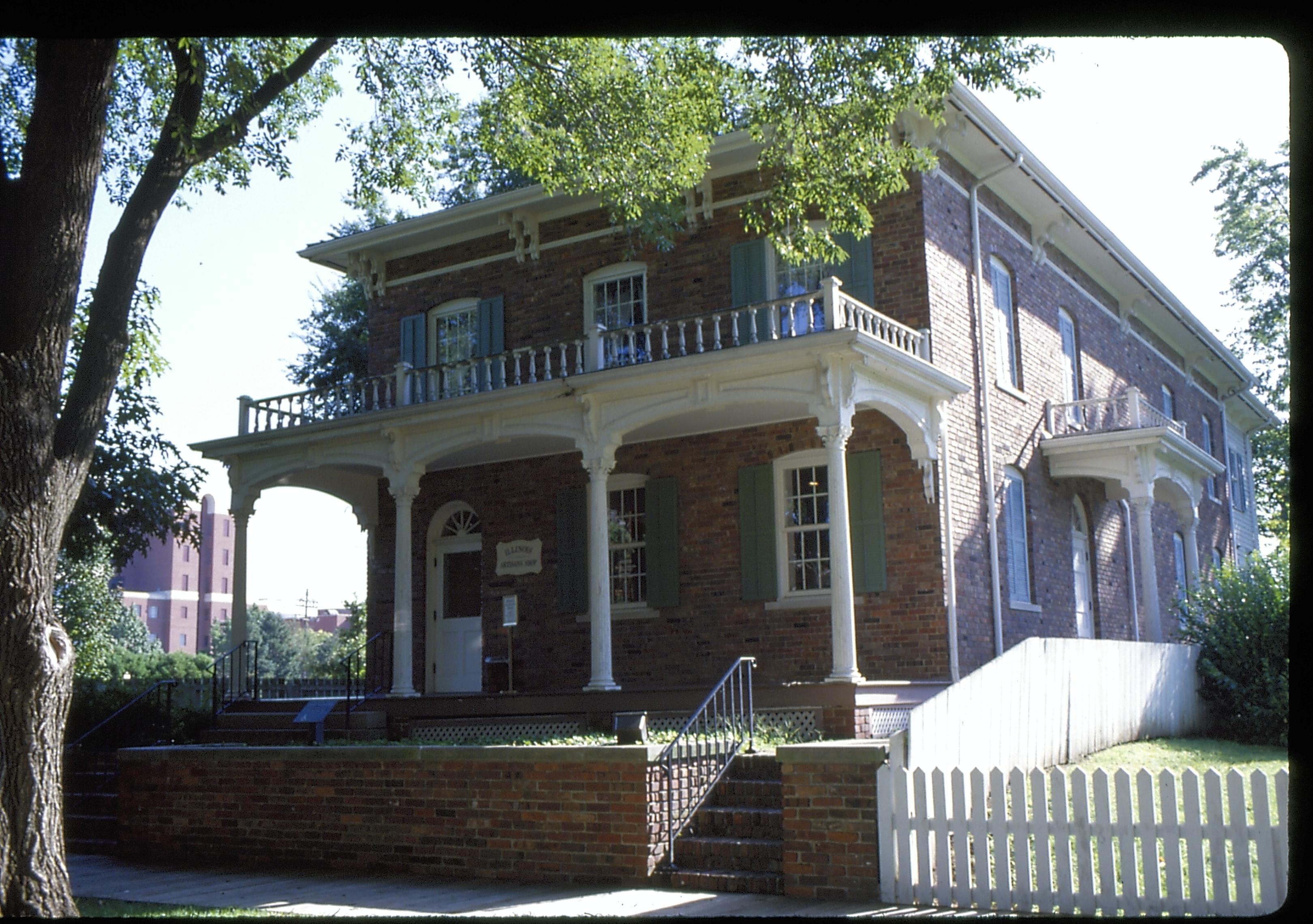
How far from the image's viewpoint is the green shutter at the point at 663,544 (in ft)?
54.7

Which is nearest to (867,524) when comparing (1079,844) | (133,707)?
(1079,844)

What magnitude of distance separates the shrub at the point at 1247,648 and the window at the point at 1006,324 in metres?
4.02

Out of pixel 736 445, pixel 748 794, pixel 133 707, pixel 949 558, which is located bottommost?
pixel 748 794

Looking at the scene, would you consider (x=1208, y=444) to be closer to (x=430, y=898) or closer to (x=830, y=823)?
(x=830, y=823)

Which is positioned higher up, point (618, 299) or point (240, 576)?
point (618, 299)

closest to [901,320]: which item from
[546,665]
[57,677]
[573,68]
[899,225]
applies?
[899,225]

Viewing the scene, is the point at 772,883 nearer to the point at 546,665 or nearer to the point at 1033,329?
the point at 546,665

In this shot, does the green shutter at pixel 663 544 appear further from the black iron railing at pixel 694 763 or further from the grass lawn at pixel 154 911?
the grass lawn at pixel 154 911

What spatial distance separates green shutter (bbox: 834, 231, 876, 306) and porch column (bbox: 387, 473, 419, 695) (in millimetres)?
6351

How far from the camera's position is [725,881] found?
9.14m

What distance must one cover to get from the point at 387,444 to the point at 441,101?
5.62 metres

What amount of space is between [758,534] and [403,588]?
475cm

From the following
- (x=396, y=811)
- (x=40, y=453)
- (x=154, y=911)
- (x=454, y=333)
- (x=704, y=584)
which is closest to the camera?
(x=40, y=453)

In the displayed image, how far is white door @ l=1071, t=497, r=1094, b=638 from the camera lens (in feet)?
63.7
